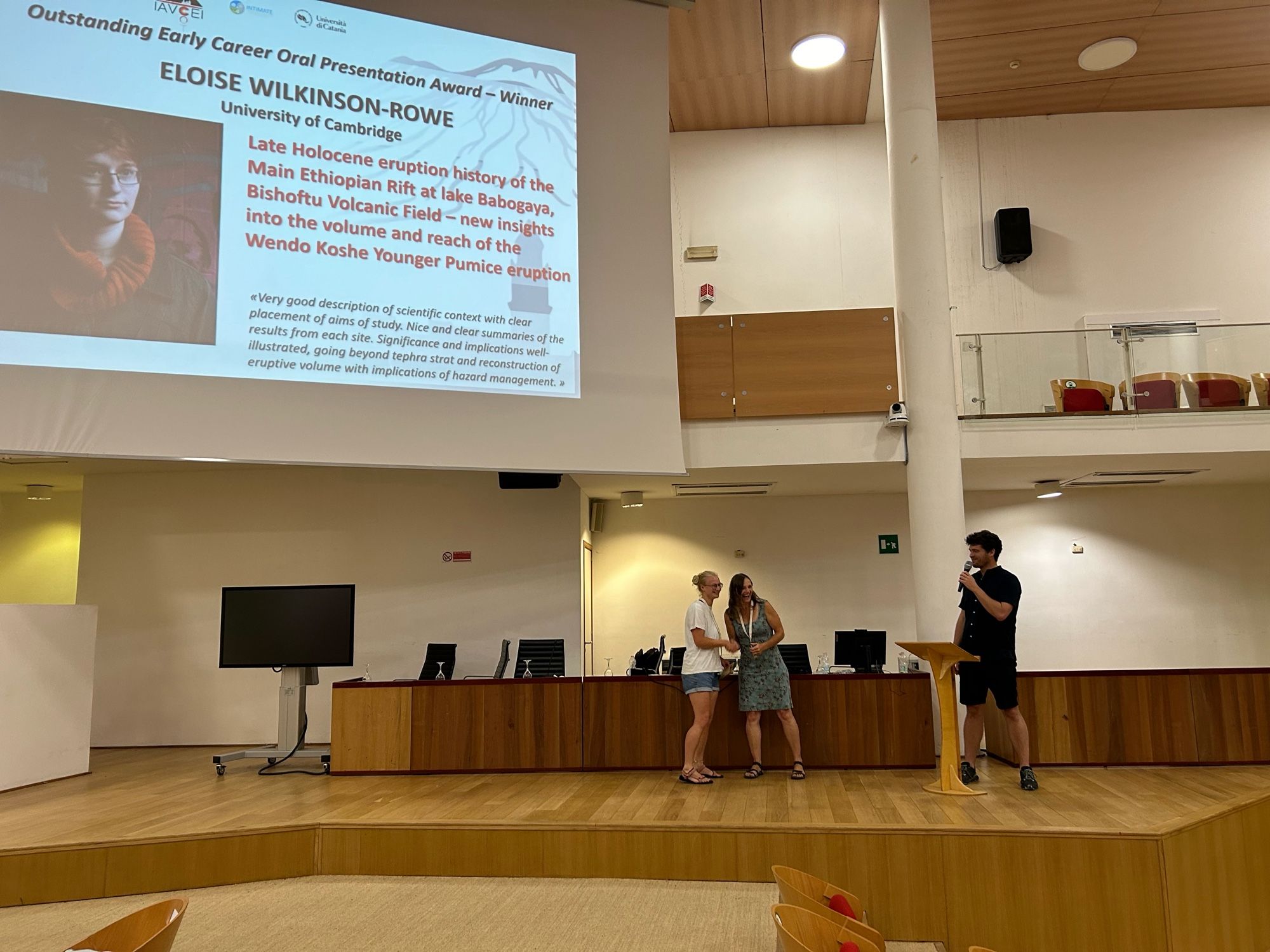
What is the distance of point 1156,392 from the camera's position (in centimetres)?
784

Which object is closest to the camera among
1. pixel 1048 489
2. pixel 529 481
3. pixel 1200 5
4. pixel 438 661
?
pixel 438 661

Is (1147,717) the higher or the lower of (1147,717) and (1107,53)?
the lower

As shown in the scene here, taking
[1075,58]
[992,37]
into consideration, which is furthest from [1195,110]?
[992,37]

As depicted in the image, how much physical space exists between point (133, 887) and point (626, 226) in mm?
4831

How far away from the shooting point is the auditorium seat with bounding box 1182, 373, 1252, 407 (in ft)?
25.7

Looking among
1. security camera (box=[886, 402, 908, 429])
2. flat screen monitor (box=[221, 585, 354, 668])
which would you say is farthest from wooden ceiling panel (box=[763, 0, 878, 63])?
flat screen monitor (box=[221, 585, 354, 668])

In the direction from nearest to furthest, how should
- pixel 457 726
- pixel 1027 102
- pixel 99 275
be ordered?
pixel 99 275, pixel 457 726, pixel 1027 102

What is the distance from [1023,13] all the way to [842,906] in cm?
827

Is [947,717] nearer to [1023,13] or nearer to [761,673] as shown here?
[761,673]

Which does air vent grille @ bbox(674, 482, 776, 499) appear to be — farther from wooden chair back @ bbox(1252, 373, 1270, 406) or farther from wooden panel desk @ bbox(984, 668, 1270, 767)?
wooden chair back @ bbox(1252, 373, 1270, 406)

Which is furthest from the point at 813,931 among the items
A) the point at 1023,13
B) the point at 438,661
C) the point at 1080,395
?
the point at 1023,13

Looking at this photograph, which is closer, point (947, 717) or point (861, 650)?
point (947, 717)

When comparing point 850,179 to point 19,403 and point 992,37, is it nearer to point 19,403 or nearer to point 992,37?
point 992,37

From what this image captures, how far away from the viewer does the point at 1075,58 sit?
936 centimetres
